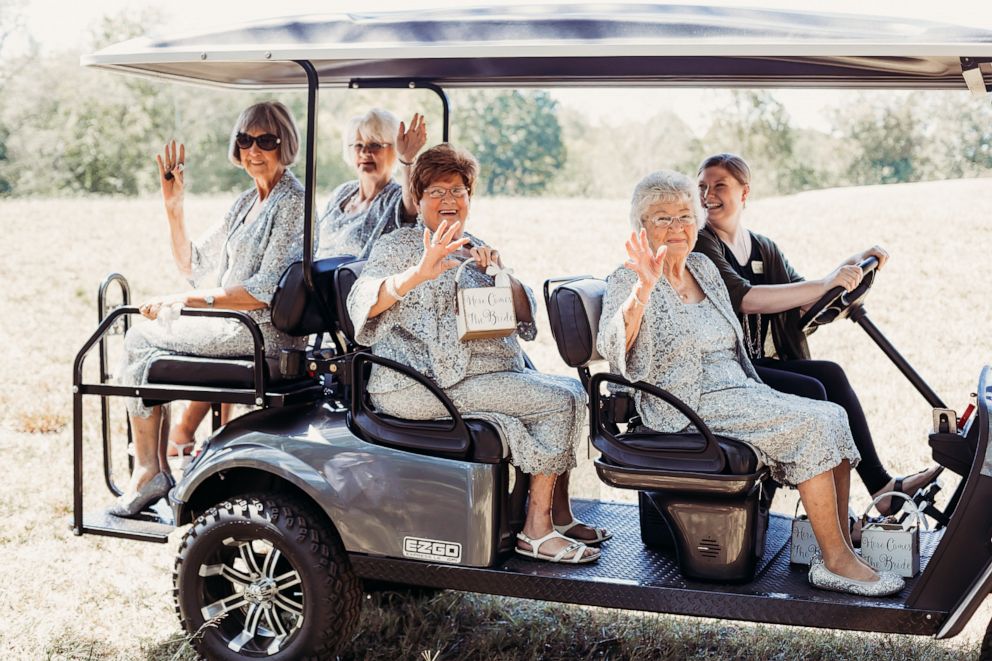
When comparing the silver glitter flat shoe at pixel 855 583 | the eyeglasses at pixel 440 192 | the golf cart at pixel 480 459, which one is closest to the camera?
the golf cart at pixel 480 459

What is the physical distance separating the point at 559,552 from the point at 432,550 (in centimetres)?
38

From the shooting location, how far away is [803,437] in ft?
10.2

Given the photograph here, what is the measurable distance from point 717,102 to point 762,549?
72.0 feet

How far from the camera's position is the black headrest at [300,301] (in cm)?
350

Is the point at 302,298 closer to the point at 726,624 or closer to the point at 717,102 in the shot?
the point at 726,624

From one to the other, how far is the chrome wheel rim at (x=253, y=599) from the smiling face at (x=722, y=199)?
1.82m

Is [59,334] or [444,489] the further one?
[59,334]

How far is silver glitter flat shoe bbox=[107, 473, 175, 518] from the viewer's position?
394cm

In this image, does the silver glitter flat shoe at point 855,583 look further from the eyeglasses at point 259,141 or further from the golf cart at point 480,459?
the eyeglasses at point 259,141

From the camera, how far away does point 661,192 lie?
3.27 m

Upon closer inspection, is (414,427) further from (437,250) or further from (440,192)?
(440,192)

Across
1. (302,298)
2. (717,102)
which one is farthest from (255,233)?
(717,102)

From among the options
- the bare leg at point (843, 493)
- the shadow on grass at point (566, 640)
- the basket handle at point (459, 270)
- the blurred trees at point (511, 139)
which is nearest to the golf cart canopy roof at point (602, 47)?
the basket handle at point (459, 270)

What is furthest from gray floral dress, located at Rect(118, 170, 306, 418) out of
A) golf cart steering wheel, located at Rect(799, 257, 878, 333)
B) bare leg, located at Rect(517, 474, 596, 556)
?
golf cart steering wheel, located at Rect(799, 257, 878, 333)
